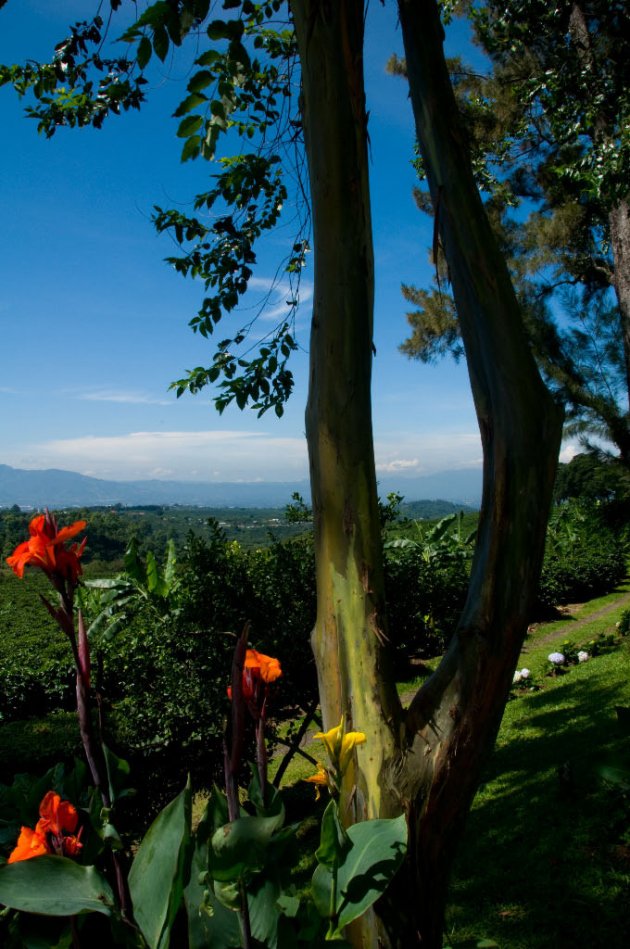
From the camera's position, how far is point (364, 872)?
1111 mm

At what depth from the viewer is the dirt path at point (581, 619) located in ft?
32.4

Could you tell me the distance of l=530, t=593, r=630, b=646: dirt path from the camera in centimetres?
987

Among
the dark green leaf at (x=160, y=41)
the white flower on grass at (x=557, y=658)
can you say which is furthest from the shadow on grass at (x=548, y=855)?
the white flower on grass at (x=557, y=658)

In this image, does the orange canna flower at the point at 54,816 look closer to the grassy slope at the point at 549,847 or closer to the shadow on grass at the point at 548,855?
the grassy slope at the point at 549,847

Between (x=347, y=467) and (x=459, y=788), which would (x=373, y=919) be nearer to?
(x=459, y=788)

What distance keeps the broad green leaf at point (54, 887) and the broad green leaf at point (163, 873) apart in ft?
0.25

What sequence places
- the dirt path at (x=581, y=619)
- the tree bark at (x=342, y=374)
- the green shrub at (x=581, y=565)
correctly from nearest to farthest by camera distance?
the tree bark at (x=342, y=374)
the dirt path at (x=581, y=619)
the green shrub at (x=581, y=565)

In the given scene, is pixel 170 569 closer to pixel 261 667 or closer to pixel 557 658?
pixel 557 658

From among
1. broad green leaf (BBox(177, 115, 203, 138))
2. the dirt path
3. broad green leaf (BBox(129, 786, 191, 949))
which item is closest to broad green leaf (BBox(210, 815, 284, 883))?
broad green leaf (BBox(129, 786, 191, 949))

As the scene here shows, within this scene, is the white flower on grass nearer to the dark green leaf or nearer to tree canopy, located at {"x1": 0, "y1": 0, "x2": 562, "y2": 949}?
tree canopy, located at {"x1": 0, "y1": 0, "x2": 562, "y2": 949}

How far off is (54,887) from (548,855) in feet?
9.23

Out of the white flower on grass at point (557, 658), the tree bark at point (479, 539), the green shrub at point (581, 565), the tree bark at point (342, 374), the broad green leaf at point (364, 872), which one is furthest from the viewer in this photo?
Result: the green shrub at point (581, 565)

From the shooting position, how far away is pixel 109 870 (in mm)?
1191

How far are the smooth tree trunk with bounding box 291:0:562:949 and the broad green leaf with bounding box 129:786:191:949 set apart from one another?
2.10 ft
